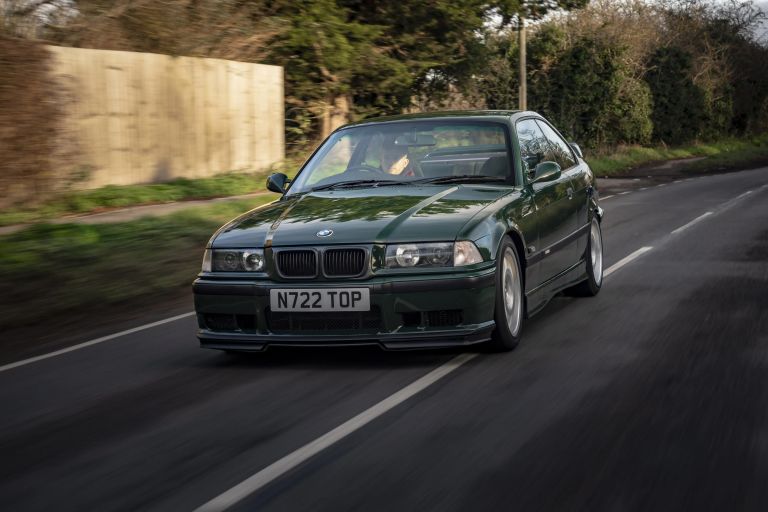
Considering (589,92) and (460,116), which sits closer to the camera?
(460,116)

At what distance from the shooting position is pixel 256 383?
253 inches

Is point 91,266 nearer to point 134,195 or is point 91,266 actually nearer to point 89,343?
point 89,343

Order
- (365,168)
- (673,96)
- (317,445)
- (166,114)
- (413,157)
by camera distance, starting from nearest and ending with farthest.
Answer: (317,445), (413,157), (365,168), (166,114), (673,96)

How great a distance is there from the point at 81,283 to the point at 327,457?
232 inches

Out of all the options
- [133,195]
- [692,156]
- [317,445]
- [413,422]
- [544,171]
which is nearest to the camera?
[317,445]

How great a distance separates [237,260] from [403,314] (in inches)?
42.6

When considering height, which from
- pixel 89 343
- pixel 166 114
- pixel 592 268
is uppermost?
pixel 166 114

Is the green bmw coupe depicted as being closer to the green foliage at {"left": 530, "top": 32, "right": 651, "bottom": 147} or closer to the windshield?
the windshield

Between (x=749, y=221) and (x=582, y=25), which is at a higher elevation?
(x=582, y=25)

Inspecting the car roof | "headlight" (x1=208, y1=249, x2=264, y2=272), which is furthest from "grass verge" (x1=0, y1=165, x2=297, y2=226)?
"headlight" (x1=208, y1=249, x2=264, y2=272)

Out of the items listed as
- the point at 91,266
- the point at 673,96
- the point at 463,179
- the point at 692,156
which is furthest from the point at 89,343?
the point at 673,96

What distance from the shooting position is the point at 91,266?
34.9 ft

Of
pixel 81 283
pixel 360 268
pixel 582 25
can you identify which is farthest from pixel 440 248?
pixel 582 25

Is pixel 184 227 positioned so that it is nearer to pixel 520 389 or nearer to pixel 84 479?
pixel 520 389
